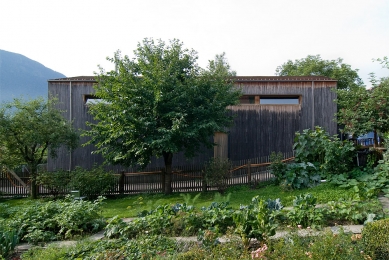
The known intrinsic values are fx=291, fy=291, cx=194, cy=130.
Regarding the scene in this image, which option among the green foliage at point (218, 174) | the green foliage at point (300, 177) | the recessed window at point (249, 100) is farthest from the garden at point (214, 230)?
the recessed window at point (249, 100)

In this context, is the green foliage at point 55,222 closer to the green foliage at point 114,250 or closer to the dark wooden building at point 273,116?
the green foliage at point 114,250

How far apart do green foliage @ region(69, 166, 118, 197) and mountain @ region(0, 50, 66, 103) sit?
376 feet

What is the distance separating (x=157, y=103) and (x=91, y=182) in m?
4.12

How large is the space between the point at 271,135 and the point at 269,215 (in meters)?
10.0

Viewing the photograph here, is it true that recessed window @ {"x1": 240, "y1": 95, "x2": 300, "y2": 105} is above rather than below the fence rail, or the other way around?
above

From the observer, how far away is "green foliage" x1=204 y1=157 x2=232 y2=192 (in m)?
10.5

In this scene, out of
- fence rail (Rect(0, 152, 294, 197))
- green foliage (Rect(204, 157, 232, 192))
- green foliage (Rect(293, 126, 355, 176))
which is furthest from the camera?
fence rail (Rect(0, 152, 294, 197))

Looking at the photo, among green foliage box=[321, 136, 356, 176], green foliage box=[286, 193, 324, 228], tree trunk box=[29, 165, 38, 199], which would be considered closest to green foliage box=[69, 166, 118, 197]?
tree trunk box=[29, 165, 38, 199]

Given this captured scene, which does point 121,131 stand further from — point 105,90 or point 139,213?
point 139,213

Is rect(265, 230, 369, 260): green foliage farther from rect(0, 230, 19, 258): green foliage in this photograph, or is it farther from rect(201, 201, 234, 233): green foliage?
rect(0, 230, 19, 258): green foliage

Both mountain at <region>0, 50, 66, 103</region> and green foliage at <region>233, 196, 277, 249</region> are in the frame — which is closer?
green foliage at <region>233, 196, 277, 249</region>

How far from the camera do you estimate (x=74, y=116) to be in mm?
14383

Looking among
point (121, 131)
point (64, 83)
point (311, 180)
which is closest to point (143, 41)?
point (121, 131)

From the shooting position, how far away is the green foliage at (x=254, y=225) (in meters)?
4.69
